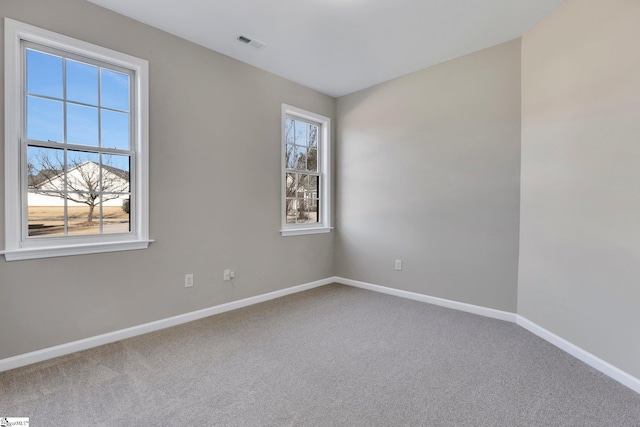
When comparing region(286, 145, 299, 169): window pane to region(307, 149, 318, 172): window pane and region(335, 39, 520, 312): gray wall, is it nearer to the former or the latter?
region(307, 149, 318, 172): window pane

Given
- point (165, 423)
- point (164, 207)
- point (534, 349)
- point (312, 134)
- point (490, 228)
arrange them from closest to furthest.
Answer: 1. point (165, 423)
2. point (534, 349)
3. point (164, 207)
4. point (490, 228)
5. point (312, 134)

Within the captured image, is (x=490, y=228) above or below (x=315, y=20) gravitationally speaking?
below

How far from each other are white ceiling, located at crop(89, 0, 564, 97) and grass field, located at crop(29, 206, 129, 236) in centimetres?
167

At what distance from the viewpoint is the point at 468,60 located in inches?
126

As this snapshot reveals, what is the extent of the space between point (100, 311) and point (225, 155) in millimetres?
1803

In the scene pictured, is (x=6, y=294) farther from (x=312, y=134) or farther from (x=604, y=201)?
(x=604, y=201)

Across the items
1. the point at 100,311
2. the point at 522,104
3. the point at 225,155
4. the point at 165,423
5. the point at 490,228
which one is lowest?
the point at 165,423

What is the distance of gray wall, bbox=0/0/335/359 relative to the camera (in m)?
2.21

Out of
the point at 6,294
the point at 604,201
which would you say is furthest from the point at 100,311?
the point at 604,201

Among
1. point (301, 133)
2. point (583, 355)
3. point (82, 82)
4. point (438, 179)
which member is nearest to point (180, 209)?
point (82, 82)

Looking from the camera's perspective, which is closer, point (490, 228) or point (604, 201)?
point (604, 201)

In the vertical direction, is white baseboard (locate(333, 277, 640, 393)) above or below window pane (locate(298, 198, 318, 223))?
below

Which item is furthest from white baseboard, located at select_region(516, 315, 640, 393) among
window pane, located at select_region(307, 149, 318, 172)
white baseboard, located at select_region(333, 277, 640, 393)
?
window pane, located at select_region(307, 149, 318, 172)

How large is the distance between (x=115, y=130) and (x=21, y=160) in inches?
26.5
